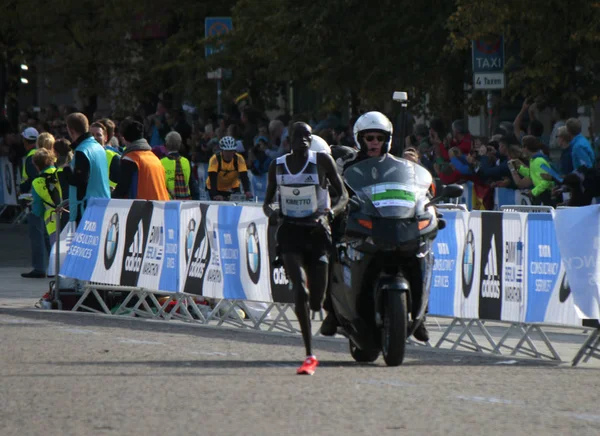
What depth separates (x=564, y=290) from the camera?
11.5m

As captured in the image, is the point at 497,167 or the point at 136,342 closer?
the point at 136,342

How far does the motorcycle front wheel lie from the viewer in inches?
406

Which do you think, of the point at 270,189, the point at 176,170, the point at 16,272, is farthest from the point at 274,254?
the point at 16,272

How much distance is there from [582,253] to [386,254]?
151 cm

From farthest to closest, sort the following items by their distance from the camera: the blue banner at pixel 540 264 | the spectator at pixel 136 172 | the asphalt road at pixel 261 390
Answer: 1. the spectator at pixel 136 172
2. the blue banner at pixel 540 264
3. the asphalt road at pixel 261 390

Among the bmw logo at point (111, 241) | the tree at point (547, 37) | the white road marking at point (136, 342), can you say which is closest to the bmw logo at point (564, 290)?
the white road marking at point (136, 342)

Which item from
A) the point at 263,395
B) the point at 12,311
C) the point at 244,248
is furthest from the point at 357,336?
the point at 12,311

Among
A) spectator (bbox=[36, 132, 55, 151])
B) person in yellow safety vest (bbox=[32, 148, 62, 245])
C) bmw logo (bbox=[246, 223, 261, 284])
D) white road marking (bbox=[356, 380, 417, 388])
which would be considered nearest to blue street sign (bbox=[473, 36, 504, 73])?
spectator (bbox=[36, 132, 55, 151])

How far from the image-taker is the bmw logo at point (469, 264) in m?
12.2

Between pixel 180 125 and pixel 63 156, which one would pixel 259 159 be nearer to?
pixel 180 125

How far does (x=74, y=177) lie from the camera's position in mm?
15578

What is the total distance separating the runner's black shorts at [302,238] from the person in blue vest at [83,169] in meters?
4.94

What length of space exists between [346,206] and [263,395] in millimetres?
1988

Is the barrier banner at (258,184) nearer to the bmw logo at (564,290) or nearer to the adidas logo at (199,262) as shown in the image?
the adidas logo at (199,262)
